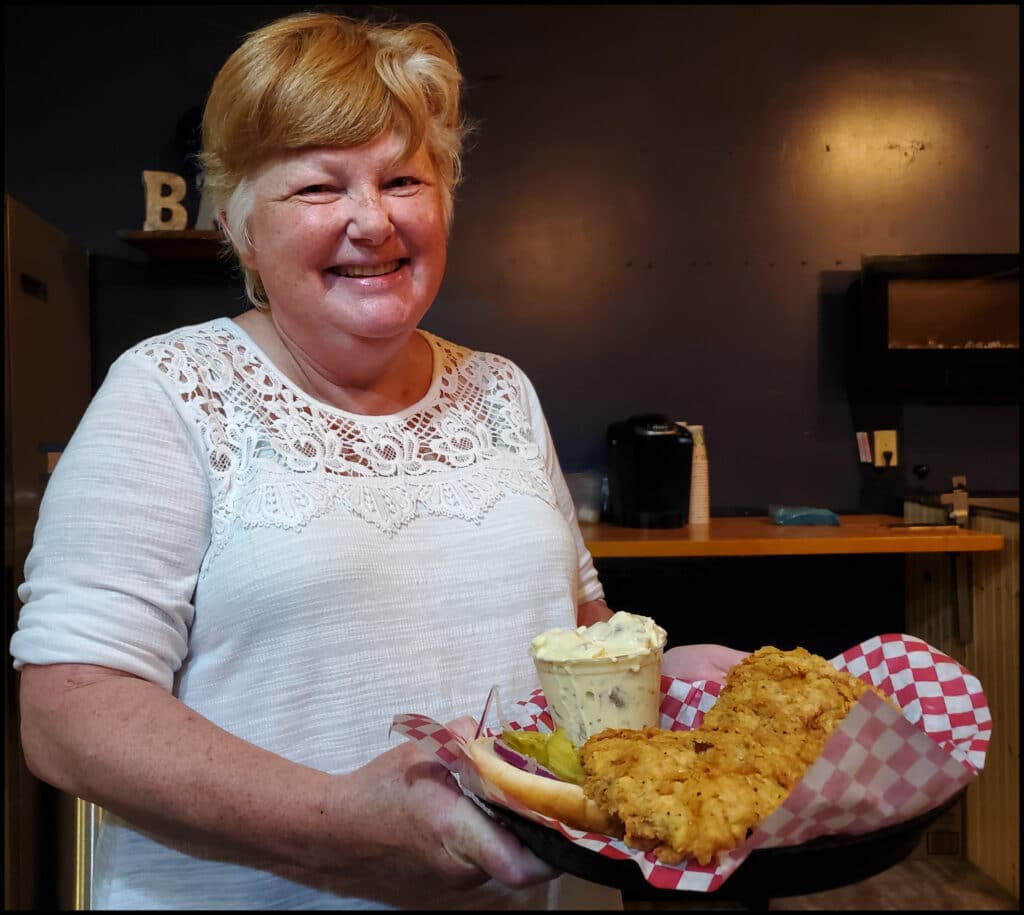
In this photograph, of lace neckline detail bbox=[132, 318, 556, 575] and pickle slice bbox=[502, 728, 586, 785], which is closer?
pickle slice bbox=[502, 728, 586, 785]

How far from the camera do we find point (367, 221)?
1.13 meters

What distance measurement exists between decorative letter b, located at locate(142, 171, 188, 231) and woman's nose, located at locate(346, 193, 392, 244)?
2145mm

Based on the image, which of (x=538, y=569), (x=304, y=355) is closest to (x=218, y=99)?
(x=304, y=355)

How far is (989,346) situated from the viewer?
11.0ft

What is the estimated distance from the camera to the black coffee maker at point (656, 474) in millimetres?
3098

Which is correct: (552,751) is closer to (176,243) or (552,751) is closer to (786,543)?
(786,543)

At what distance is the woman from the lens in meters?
0.94

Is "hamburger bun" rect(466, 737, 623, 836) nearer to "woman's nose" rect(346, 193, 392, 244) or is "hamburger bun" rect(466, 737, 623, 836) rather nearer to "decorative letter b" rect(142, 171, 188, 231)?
"woman's nose" rect(346, 193, 392, 244)

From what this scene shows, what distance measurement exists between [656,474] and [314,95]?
216 centimetres

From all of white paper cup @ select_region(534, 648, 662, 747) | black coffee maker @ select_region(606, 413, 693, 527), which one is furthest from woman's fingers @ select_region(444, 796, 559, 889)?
black coffee maker @ select_region(606, 413, 693, 527)

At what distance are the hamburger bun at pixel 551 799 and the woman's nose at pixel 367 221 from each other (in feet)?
1.98

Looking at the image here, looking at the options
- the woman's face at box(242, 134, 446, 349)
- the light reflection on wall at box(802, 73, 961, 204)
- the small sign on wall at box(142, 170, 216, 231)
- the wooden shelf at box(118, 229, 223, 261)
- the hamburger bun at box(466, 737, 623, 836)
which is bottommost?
the hamburger bun at box(466, 737, 623, 836)

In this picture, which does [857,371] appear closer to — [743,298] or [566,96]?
[743,298]

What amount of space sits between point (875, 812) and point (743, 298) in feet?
9.65
